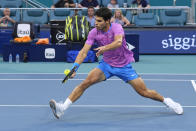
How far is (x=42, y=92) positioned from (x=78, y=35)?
4974 mm

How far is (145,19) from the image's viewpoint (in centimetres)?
1650

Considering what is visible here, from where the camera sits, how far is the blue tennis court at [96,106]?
6.21 meters

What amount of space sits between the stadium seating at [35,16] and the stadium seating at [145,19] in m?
2.81

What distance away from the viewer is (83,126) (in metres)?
6.15

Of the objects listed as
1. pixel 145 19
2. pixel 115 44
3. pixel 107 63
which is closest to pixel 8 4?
pixel 145 19

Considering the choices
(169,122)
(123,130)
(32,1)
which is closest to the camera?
(123,130)

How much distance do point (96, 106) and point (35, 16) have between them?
Result: 962cm

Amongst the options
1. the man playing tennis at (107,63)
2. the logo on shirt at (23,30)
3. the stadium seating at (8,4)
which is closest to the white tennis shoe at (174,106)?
the man playing tennis at (107,63)

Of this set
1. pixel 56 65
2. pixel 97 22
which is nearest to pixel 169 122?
pixel 97 22

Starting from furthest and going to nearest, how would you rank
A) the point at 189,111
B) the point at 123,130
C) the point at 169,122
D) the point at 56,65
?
the point at 56,65 → the point at 189,111 → the point at 169,122 → the point at 123,130

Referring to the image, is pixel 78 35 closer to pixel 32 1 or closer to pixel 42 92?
pixel 42 92

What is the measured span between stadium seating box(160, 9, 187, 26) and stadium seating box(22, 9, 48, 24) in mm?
3707

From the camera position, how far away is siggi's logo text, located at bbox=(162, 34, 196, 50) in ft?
50.7

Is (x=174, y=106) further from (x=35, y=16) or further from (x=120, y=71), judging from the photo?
(x=35, y=16)
